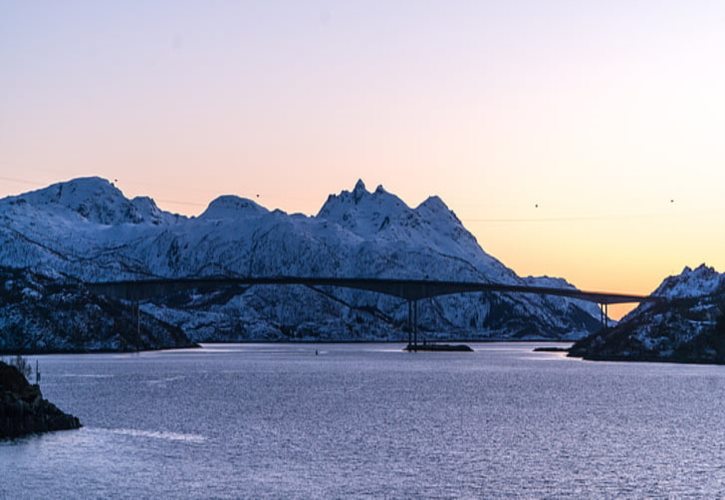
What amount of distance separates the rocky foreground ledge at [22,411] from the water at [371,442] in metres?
1.57

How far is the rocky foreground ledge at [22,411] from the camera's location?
2795 inches

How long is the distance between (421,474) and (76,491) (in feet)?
58.7

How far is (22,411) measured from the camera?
72.9 m

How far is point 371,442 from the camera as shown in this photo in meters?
72.9

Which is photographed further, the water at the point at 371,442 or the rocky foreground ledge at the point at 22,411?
the rocky foreground ledge at the point at 22,411

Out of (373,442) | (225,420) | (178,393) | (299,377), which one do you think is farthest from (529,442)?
(299,377)

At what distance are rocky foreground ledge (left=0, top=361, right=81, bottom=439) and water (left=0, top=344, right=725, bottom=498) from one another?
1.57 meters

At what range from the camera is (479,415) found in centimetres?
9494

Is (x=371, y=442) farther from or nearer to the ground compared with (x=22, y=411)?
nearer to the ground

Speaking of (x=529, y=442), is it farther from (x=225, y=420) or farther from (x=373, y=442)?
(x=225, y=420)

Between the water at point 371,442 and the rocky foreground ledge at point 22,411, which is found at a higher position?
the rocky foreground ledge at point 22,411

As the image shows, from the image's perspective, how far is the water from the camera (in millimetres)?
54750

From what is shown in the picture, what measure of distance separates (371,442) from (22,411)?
23.2 metres

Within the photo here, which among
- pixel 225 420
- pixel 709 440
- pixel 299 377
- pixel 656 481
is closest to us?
pixel 656 481
